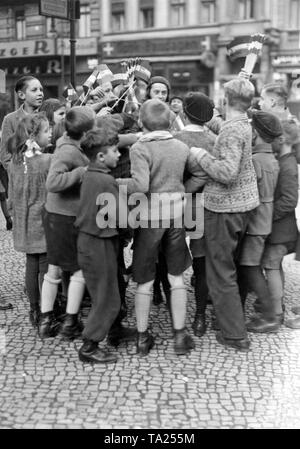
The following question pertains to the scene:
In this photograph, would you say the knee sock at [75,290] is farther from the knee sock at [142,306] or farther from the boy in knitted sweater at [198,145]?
the boy in knitted sweater at [198,145]

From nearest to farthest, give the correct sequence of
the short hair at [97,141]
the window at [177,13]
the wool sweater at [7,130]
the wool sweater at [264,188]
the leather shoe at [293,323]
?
the short hair at [97,141], the wool sweater at [264,188], the leather shoe at [293,323], the wool sweater at [7,130], the window at [177,13]

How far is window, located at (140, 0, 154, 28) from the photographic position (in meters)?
26.0

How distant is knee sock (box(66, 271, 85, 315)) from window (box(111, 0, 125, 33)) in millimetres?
24679

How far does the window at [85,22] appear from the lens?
2736cm

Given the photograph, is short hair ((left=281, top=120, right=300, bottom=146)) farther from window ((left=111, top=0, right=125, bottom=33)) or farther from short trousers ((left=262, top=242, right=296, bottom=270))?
window ((left=111, top=0, right=125, bottom=33))

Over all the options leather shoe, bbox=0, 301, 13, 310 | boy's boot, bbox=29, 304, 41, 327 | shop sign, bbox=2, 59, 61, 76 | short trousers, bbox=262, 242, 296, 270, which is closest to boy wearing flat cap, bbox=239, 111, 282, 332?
short trousers, bbox=262, 242, 296, 270

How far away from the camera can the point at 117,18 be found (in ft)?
88.1

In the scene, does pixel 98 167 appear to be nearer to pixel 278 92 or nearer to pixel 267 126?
pixel 267 126

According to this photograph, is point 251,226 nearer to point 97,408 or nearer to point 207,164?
point 207,164

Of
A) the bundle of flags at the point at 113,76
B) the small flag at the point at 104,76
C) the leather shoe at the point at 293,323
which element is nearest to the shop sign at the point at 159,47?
the bundle of flags at the point at 113,76

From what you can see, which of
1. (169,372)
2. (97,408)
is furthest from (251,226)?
(97,408)

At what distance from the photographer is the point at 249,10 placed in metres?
23.9

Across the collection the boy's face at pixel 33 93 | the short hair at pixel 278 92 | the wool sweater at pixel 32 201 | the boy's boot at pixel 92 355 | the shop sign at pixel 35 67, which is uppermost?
the shop sign at pixel 35 67

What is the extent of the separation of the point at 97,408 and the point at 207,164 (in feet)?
5.49
